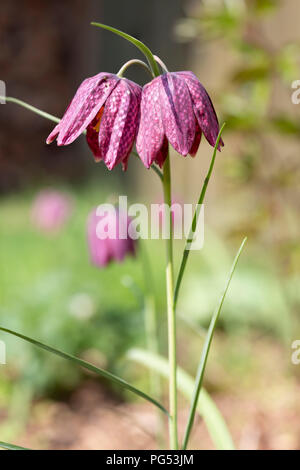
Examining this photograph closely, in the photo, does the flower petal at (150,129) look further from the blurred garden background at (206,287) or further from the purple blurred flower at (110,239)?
the purple blurred flower at (110,239)

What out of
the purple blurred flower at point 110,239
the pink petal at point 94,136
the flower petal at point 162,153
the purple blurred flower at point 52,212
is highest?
the purple blurred flower at point 52,212

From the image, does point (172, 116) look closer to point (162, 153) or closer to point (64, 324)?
point (162, 153)

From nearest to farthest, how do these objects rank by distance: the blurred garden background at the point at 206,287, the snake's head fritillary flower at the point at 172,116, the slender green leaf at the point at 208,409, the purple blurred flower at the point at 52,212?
the snake's head fritillary flower at the point at 172,116 < the slender green leaf at the point at 208,409 < the blurred garden background at the point at 206,287 < the purple blurred flower at the point at 52,212

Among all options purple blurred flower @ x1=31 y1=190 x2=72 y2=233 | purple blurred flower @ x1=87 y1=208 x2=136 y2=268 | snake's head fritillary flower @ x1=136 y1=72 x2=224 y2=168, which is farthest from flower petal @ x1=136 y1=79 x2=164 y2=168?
purple blurred flower @ x1=31 y1=190 x2=72 y2=233

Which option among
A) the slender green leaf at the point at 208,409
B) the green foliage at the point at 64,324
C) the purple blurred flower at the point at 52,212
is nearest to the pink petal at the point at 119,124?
the slender green leaf at the point at 208,409

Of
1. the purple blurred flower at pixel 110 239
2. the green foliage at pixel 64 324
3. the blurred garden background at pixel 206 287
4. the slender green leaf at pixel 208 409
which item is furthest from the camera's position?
the green foliage at pixel 64 324

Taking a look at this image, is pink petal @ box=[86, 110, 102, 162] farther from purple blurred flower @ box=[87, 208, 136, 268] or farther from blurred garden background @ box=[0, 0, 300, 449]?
purple blurred flower @ box=[87, 208, 136, 268]

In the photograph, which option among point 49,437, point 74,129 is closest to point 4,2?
point 49,437
